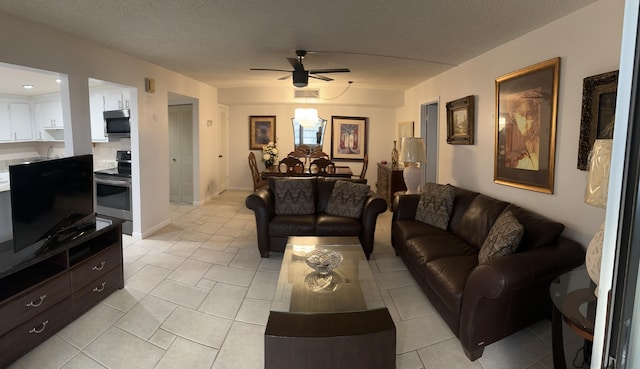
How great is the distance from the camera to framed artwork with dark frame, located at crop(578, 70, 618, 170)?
2184mm

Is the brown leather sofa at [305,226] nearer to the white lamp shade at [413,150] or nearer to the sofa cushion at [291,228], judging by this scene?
the sofa cushion at [291,228]

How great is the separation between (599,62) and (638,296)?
252 cm

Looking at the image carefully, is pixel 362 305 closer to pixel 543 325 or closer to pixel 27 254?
pixel 543 325

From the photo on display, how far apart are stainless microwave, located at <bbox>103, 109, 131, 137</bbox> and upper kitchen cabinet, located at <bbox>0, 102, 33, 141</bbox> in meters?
2.14

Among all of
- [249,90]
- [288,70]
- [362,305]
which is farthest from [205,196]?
[362,305]

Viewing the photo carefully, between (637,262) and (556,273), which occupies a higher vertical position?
(637,262)

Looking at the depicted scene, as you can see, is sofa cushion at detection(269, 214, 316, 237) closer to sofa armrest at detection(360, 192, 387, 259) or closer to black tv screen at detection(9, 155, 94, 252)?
sofa armrest at detection(360, 192, 387, 259)

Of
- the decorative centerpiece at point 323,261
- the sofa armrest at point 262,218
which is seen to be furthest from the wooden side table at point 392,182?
the decorative centerpiece at point 323,261

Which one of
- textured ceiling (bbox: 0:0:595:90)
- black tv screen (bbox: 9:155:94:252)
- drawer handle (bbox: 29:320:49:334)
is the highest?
textured ceiling (bbox: 0:0:595:90)

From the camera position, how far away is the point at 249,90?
682cm

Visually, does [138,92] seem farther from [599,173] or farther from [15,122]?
[599,173]

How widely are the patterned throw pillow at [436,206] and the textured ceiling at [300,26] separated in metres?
1.59

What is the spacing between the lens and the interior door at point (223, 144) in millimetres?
7289

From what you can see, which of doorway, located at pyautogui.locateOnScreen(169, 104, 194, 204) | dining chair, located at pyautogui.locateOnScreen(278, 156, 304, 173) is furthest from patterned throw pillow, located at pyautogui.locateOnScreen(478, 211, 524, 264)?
doorway, located at pyautogui.locateOnScreen(169, 104, 194, 204)
